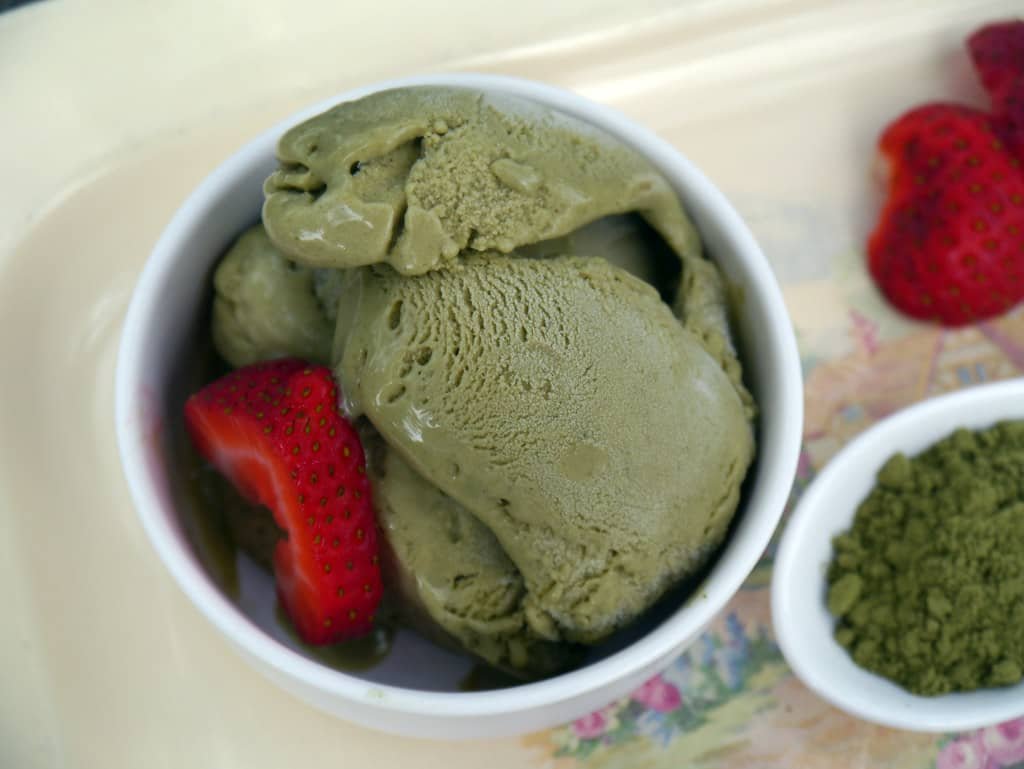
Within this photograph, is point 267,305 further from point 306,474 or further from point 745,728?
point 745,728

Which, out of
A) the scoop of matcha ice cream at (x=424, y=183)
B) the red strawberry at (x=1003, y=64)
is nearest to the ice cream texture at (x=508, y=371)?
the scoop of matcha ice cream at (x=424, y=183)

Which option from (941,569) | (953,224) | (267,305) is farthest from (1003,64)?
(267,305)

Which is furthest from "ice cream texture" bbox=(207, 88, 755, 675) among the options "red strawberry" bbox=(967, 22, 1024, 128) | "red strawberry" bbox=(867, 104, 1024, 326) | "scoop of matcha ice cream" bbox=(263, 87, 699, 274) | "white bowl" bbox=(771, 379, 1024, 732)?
"red strawberry" bbox=(967, 22, 1024, 128)

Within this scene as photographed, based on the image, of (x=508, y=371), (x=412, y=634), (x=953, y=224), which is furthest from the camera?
(x=953, y=224)

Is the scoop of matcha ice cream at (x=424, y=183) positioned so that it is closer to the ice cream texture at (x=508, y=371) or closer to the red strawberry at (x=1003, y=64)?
the ice cream texture at (x=508, y=371)

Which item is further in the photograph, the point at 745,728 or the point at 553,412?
the point at 745,728

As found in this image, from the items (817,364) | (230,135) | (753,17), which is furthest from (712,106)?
(230,135)
